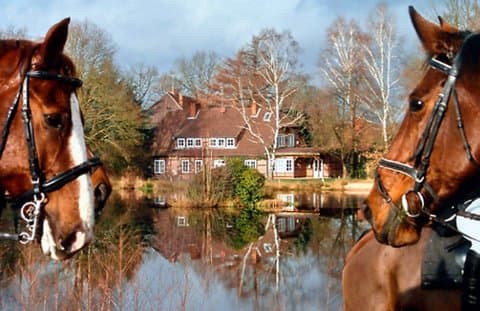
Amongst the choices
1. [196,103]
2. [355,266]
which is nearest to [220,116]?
[196,103]

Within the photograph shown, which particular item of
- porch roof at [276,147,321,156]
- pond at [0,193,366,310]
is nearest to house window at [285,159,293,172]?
porch roof at [276,147,321,156]

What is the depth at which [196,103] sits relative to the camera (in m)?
56.8

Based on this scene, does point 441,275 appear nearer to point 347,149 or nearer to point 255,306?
point 255,306

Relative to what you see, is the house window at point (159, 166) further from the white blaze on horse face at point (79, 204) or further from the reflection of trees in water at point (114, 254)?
the white blaze on horse face at point (79, 204)

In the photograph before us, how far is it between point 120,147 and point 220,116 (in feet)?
61.3

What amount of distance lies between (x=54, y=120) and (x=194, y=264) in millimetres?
10351

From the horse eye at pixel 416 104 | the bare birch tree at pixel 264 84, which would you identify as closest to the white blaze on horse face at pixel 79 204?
the horse eye at pixel 416 104

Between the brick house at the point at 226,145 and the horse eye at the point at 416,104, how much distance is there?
44820mm

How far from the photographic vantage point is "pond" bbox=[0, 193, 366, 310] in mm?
7640

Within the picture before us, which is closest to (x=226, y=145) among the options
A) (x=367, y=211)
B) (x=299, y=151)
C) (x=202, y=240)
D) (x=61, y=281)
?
(x=299, y=151)

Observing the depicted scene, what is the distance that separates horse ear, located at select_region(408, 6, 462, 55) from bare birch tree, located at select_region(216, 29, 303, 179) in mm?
39104

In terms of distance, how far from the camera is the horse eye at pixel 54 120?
273cm

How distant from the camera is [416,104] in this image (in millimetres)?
2811

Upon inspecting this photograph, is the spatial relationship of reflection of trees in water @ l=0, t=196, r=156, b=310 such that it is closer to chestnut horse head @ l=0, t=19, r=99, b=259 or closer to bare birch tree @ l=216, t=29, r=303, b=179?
chestnut horse head @ l=0, t=19, r=99, b=259
